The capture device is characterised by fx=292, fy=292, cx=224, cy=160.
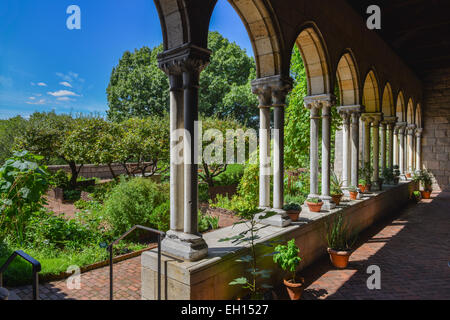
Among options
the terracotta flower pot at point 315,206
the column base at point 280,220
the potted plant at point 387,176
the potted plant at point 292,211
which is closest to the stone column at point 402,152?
the potted plant at point 387,176

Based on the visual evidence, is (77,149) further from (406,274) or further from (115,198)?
(406,274)

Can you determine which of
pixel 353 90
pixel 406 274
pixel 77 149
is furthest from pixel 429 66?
pixel 77 149

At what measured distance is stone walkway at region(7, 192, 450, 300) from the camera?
3.58 metres

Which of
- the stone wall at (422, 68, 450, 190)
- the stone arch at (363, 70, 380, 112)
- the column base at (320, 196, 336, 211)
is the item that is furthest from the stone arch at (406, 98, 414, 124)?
the column base at (320, 196, 336, 211)

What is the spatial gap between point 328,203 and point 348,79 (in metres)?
3.14

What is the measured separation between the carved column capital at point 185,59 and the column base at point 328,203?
Answer: 3677 mm

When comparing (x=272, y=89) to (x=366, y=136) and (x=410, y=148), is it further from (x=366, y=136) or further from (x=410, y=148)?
(x=410, y=148)

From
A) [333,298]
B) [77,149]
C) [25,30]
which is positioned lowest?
[333,298]

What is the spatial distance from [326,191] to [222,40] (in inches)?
798

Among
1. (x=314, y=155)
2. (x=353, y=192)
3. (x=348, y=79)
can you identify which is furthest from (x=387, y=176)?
(x=314, y=155)

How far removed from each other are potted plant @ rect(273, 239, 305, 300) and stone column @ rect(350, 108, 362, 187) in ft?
13.8

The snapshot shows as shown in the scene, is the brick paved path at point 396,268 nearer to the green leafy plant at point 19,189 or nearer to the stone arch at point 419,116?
the green leafy plant at point 19,189

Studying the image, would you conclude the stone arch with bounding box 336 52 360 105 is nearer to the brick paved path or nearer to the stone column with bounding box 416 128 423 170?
the brick paved path
